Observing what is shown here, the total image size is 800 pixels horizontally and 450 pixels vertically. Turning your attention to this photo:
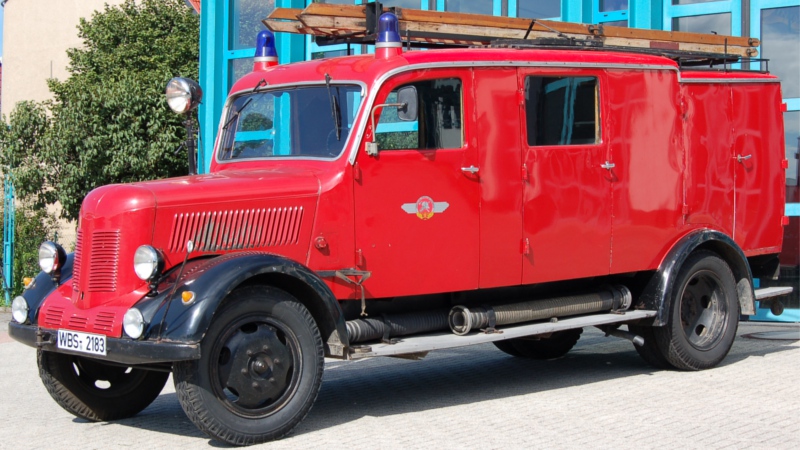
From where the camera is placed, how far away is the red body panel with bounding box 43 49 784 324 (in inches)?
260

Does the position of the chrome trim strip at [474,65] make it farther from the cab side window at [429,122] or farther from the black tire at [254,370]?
the black tire at [254,370]

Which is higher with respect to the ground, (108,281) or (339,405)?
(108,281)

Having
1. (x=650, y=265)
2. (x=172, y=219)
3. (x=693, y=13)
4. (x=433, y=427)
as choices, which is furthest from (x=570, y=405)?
(x=693, y=13)

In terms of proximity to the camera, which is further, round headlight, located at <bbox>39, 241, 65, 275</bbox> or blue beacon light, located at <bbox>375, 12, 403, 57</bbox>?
blue beacon light, located at <bbox>375, 12, 403, 57</bbox>

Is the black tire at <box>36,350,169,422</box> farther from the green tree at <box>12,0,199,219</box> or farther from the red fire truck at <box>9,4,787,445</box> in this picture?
the green tree at <box>12,0,199,219</box>

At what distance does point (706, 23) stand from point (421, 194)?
7.01 meters

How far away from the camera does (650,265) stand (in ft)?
28.6

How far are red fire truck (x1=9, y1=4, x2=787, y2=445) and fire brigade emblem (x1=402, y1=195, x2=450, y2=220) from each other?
0.02m

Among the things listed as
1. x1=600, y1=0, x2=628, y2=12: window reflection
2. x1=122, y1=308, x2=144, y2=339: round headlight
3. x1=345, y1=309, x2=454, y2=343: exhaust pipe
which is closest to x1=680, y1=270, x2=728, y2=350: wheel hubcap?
x1=345, y1=309, x2=454, y2=343: exhaust pipe

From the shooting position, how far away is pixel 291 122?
7680 mm

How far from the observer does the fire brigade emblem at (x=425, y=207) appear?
288 inches

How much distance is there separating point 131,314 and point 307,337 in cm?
109

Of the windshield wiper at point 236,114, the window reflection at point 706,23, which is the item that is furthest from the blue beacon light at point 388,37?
the window reflection at point 706,23

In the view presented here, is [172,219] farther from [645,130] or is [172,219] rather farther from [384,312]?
[645,130]
